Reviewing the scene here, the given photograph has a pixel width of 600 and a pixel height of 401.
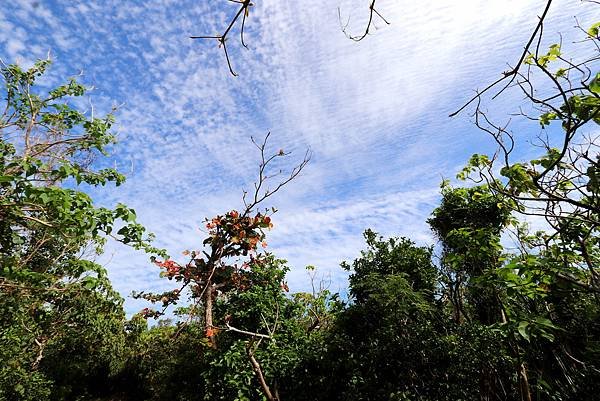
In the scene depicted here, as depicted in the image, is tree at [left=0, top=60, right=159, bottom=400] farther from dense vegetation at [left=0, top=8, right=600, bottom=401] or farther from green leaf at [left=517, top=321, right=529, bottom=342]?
green leaf at [left=517, top=321, right=529, bottom=342]

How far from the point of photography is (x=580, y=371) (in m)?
4.38

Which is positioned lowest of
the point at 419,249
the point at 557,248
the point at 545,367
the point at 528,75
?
the point at 545,367

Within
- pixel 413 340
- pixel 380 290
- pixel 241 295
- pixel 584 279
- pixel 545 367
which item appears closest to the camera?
pixel 584 279

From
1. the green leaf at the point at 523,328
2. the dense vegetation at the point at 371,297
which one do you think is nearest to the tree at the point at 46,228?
the dense vegetation at the point at 371,297

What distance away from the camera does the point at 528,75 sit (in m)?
2.06

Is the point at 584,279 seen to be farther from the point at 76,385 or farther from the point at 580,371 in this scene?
the point at 76,385

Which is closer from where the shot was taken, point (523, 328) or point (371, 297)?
point (523, 328)

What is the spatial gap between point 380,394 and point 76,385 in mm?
12289

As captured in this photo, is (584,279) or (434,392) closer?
(584,279)

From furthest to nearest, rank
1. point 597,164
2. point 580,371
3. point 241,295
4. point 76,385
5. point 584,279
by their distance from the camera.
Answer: point 76,385, point 241,295, point 580,371, point 584,279, point 597,164

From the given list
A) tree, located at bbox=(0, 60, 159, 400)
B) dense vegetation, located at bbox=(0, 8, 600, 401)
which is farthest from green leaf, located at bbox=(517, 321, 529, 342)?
tree, located at bbox=(0, 60, 159, 400)

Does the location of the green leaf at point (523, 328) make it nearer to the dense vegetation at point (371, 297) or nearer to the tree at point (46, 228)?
the dense vegetation at point (371, 297)

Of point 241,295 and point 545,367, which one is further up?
point 241,295

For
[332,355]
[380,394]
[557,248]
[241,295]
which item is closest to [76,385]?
[241,295]
